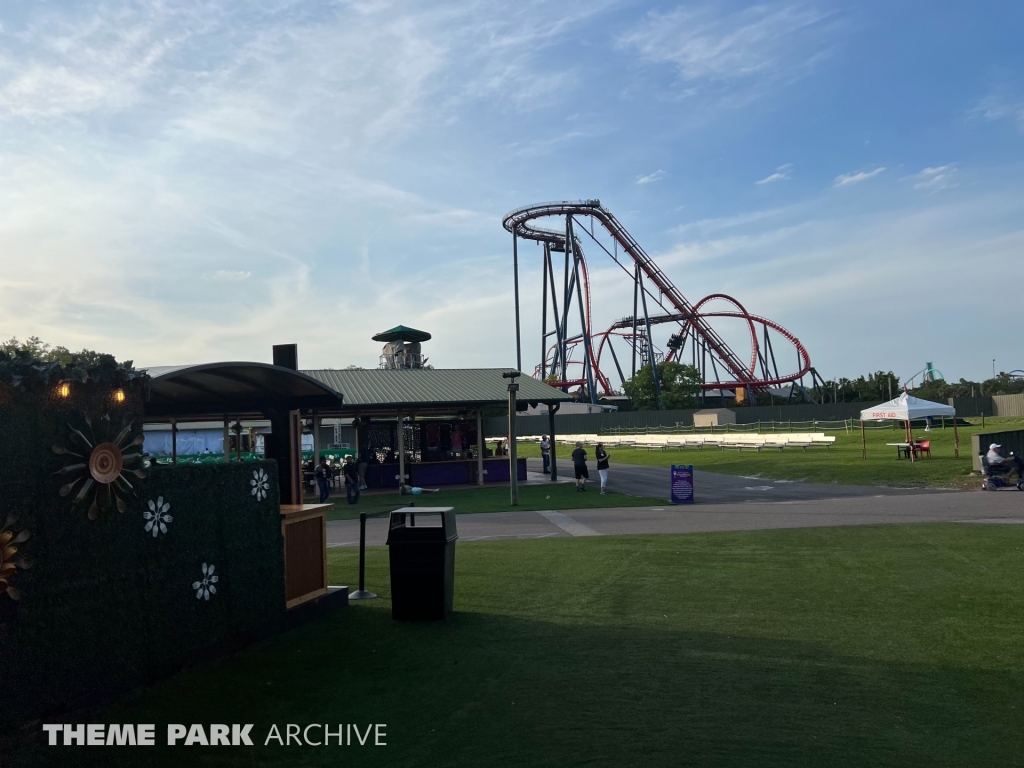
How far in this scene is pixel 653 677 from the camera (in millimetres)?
5797

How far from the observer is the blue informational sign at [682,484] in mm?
20297

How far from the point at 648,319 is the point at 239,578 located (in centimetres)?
6410

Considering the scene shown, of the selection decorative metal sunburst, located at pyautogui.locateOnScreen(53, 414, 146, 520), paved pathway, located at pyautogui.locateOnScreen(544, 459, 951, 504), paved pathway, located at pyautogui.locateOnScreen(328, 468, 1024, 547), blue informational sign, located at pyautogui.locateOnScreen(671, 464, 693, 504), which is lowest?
paved pathway, located at pyautogui.locateOnScreen(328, 468, 1024, 547)

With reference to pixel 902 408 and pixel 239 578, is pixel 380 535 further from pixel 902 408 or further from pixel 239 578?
pixel 902 408

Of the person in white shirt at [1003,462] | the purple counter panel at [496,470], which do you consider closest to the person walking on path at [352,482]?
the purple counter panel at [496,470]

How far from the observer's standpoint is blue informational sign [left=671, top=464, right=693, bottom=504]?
799 inches

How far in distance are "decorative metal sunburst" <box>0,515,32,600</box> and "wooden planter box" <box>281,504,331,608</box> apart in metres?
2.99

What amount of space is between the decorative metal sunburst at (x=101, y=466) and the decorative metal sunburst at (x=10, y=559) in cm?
38

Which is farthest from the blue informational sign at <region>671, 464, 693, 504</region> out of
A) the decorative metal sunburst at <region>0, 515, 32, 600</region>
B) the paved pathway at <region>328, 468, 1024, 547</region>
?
the decorative metal sunburst at <region>0, 515, 32, 600</region>

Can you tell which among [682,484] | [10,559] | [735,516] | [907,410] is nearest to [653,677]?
[10,559]

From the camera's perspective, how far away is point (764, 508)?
711 inches

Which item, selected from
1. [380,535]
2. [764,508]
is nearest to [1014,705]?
[380,535]

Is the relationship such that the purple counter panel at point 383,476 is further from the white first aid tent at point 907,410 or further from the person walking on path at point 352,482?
the white first aid tent at point 907,410

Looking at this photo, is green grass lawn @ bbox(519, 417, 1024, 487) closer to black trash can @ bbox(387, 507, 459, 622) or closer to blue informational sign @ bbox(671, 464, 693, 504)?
blue informational sign @ bbox(671, 464, 693, 504)
